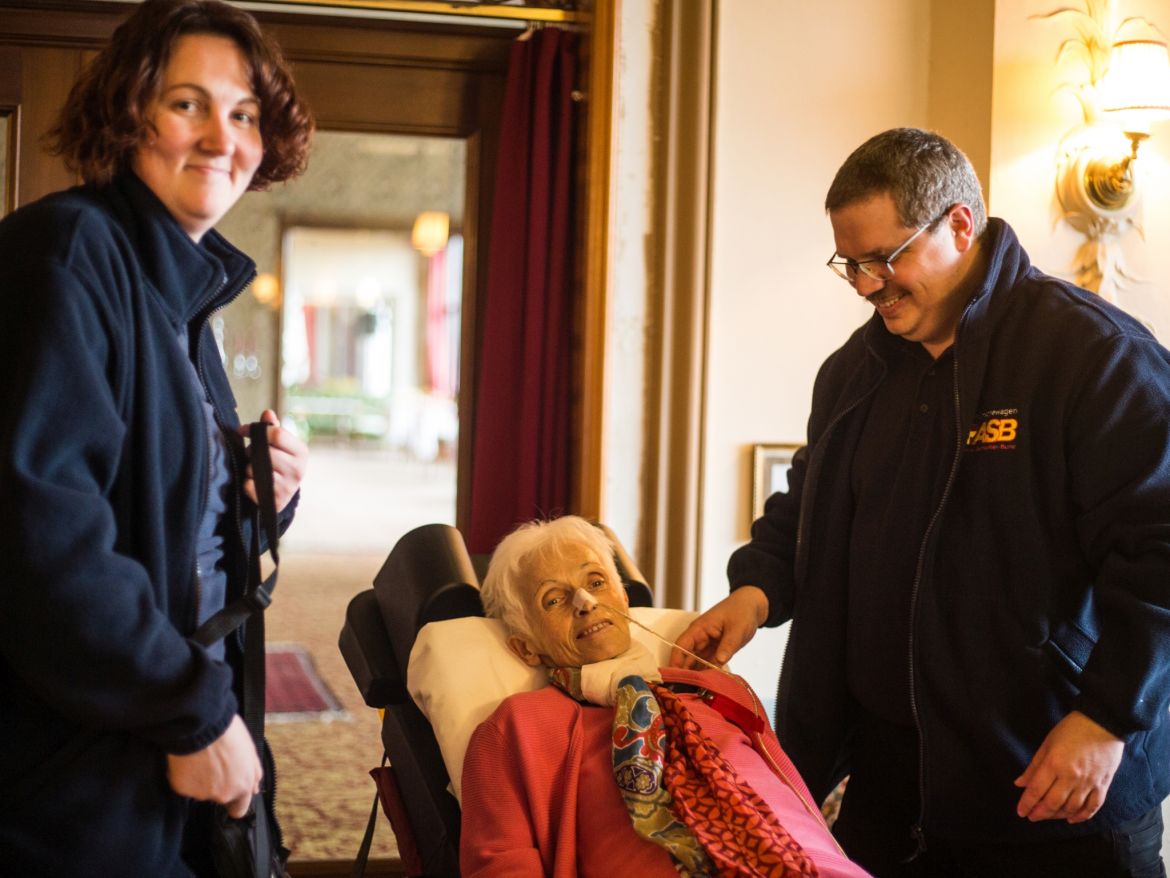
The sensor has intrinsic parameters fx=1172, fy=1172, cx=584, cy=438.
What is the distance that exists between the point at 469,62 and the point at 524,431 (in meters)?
1.10

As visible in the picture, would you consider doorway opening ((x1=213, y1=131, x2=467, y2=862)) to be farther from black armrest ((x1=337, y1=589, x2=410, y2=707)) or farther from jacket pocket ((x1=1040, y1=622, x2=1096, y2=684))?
jacket pocket ((x1=1040, y1=622, x2=1096, y2=684))

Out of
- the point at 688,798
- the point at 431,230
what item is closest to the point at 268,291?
the point at 431,230

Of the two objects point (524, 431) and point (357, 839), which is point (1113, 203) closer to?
point (524, 431)

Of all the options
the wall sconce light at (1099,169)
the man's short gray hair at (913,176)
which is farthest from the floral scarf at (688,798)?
the wall sconce light at (1099,169)

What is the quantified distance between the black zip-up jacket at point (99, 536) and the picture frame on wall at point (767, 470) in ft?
6.94

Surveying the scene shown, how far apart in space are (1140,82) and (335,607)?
4.75 metres

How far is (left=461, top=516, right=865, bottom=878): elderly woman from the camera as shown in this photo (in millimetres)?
1677

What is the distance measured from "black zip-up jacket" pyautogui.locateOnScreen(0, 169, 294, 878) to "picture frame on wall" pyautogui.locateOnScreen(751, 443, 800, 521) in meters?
2.11

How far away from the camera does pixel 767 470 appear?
3229mm

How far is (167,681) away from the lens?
1.14 m

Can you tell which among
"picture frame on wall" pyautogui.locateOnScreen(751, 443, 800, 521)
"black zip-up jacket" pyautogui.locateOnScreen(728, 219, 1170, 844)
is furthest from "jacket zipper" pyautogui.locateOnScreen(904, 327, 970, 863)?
"picture frame on wall" pyautogui.locateOnScreen(751, 443, 800, 521)

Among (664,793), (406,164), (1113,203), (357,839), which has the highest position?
(406,164)

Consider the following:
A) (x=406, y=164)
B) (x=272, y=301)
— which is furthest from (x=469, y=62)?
(x=406, y=164)

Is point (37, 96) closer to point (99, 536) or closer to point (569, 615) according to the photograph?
point (569, 615)
